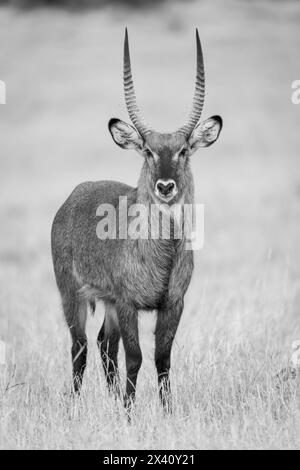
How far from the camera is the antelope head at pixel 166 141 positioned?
6.69 m

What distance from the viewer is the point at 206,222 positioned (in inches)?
753

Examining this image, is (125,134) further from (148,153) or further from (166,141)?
(166,141)

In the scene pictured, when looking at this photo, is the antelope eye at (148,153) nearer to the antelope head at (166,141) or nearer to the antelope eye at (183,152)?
the antelope head at (166,141)

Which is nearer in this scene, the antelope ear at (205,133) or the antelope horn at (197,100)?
the antelope horn at (197,100)

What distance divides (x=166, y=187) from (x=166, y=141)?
1.65 ft

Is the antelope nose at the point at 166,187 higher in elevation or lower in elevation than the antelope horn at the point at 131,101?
lower

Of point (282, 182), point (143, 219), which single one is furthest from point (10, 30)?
point (143, 219)

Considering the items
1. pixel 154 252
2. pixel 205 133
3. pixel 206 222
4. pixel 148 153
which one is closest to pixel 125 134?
pixel 148 153

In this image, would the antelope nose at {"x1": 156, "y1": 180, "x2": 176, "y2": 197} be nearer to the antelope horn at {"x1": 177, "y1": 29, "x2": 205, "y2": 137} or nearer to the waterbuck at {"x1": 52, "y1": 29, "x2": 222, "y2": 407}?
the waterbuck at {"x1": 52, "y1": 29, "x2": 222, "y2": 407}

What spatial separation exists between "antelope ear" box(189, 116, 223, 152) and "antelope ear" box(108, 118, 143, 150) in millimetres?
417

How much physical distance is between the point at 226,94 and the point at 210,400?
34.2 meters

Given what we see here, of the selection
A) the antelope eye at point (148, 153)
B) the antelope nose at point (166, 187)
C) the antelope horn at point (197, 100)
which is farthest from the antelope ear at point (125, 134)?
the antelope nose at point (166, 187)

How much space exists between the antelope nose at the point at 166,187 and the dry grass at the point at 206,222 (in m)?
1.55

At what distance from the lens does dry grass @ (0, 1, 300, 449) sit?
21.0ft
